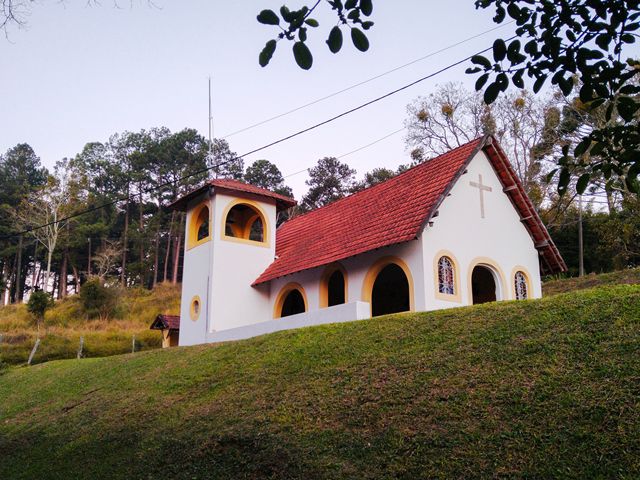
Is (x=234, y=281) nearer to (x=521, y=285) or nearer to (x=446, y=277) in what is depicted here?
(x=446, y=277)

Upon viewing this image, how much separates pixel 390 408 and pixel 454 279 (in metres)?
8.43

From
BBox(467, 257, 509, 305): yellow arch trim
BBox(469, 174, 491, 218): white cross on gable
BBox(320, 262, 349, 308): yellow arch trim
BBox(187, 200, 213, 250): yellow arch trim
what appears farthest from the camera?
BBox(187, 200, 213, 250): yellow arch trim

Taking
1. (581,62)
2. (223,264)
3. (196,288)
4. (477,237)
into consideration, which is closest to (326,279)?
(223,264)

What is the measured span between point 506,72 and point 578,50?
18.6 inches

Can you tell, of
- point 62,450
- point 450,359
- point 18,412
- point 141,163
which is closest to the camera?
Answer: point 450,359

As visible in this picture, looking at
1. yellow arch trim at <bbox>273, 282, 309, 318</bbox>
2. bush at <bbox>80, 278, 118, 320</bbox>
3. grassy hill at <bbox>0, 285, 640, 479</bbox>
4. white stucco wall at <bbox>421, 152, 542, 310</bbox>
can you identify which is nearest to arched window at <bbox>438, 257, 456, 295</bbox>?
white stucco wall at <bbox>421, 152, 542, 310</bbox>

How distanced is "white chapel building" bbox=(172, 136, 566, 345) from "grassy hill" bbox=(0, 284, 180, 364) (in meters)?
7.00

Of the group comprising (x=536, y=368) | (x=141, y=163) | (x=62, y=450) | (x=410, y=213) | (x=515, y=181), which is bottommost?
(x=62, y=450)

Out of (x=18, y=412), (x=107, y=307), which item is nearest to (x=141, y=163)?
(x=107, y=307)

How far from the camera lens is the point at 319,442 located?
8219 mm

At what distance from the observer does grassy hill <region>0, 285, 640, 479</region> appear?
6.89 meters

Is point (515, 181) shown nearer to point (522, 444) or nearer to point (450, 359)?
point (450, 359)

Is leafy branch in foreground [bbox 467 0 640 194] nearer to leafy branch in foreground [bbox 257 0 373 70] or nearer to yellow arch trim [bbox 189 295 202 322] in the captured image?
leafy branch in foreground [bbox 257 0 373 70]

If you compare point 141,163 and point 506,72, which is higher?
point 141,163
